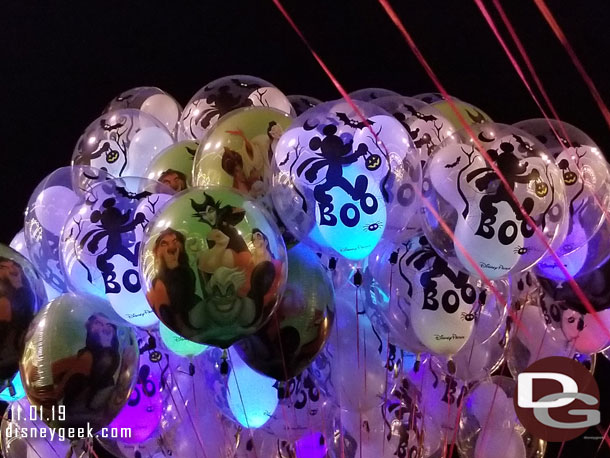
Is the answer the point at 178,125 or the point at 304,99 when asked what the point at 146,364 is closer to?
the point at 178,125

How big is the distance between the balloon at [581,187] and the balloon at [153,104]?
3.55 ft

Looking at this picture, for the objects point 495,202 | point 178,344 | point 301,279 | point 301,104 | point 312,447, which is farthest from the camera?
point 301,104

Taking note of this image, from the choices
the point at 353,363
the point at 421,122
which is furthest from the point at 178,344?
the point at 421,122

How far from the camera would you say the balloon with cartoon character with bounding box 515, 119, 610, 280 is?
153cm

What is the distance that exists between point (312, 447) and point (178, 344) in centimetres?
48

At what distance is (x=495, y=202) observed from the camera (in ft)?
4.39

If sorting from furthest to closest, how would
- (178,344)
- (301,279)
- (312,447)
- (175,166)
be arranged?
1. (312,447)
2. (175,166)
3. (178,344)
4. (301,279)

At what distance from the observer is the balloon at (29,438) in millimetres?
1836

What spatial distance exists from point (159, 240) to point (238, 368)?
0.48 metres

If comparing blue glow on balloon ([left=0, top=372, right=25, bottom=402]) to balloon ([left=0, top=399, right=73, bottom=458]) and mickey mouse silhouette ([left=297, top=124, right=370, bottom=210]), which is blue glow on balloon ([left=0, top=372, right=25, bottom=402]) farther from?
mickey mouse silhouette ([left=297, top=124, right=370, bottom=210])

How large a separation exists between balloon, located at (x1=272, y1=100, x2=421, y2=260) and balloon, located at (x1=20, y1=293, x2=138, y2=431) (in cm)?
44

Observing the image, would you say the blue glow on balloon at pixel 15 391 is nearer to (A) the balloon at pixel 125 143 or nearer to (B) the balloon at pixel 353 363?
(A) the balloon at pixel 125 143

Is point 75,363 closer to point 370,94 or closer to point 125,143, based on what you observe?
point 125,143

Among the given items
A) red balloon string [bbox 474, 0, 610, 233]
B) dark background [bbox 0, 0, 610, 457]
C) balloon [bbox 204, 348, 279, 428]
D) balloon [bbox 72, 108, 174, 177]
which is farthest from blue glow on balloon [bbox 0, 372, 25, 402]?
red balloon string [bbox 474, 0, 610, 233]
